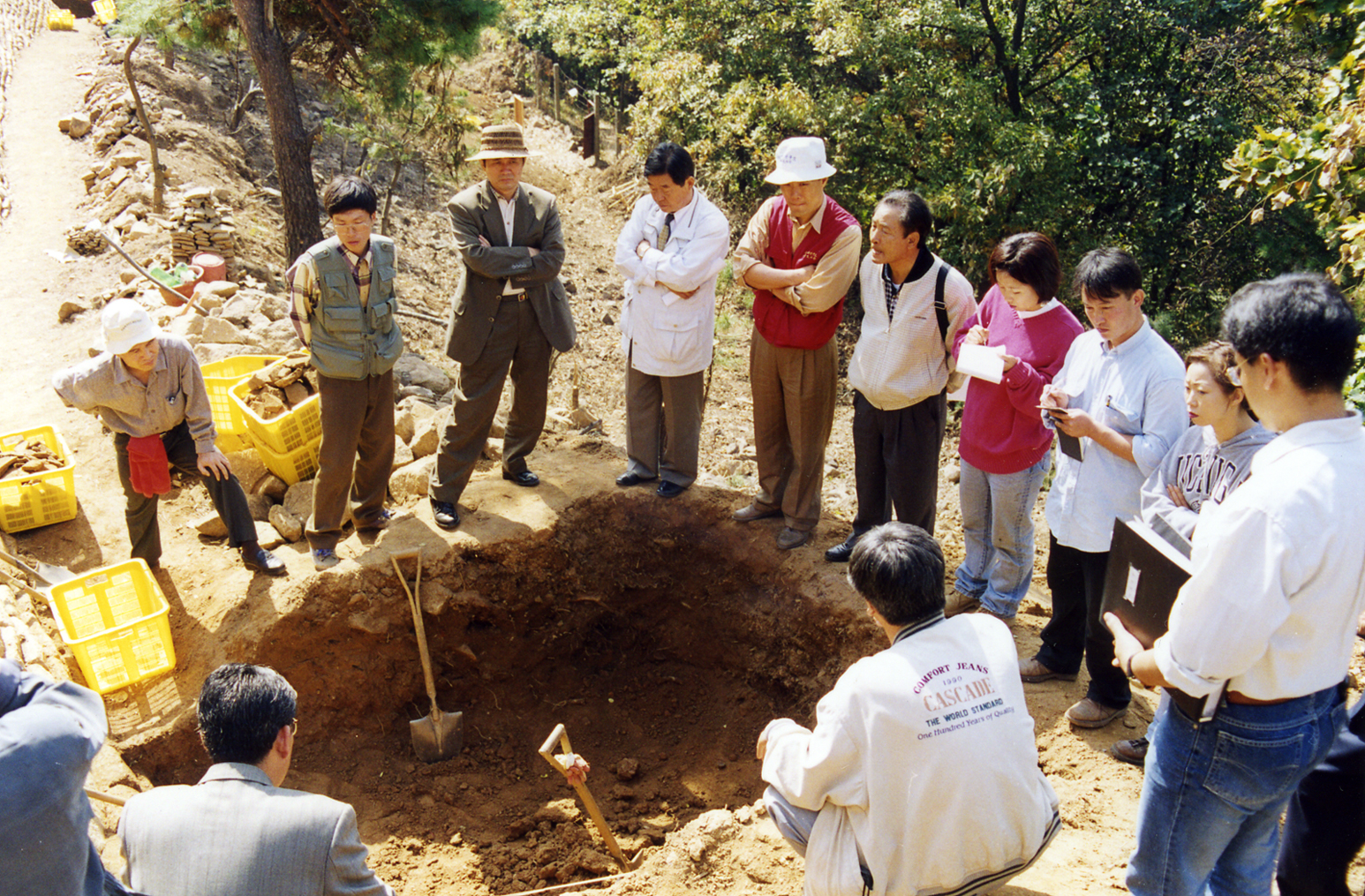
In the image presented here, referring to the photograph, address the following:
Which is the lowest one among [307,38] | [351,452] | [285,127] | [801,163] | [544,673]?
[544,673]

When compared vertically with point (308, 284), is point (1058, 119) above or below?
above

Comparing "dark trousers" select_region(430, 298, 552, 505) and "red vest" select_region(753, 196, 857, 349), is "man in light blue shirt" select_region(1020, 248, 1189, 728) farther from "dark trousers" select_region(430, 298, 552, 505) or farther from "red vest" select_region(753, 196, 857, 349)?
"dark trousers" select_region(430, 298, 552, 505)

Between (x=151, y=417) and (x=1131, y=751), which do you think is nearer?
(x=1131, y=751)

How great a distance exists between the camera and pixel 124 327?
150 inches

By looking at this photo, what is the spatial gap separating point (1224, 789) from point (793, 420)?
2.65 meters

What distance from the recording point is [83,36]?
17453mm

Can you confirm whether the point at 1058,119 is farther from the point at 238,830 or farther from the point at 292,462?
the point at 238,830

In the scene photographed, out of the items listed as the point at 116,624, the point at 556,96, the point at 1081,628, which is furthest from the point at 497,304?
the point at 556,96

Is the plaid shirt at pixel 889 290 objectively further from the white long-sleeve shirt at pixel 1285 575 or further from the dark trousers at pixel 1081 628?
the white long-sleeve shirt at pixel 1285 575

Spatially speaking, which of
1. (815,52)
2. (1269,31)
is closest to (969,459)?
(1269,31)

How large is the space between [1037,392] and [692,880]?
2.25m

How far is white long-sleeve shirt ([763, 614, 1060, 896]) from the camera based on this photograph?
6.97 feet

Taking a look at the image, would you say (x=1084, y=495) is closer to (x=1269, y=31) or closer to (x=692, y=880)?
(x=692, y=880)

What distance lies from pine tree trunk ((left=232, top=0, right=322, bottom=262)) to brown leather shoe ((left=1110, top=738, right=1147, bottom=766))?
23.8ft
